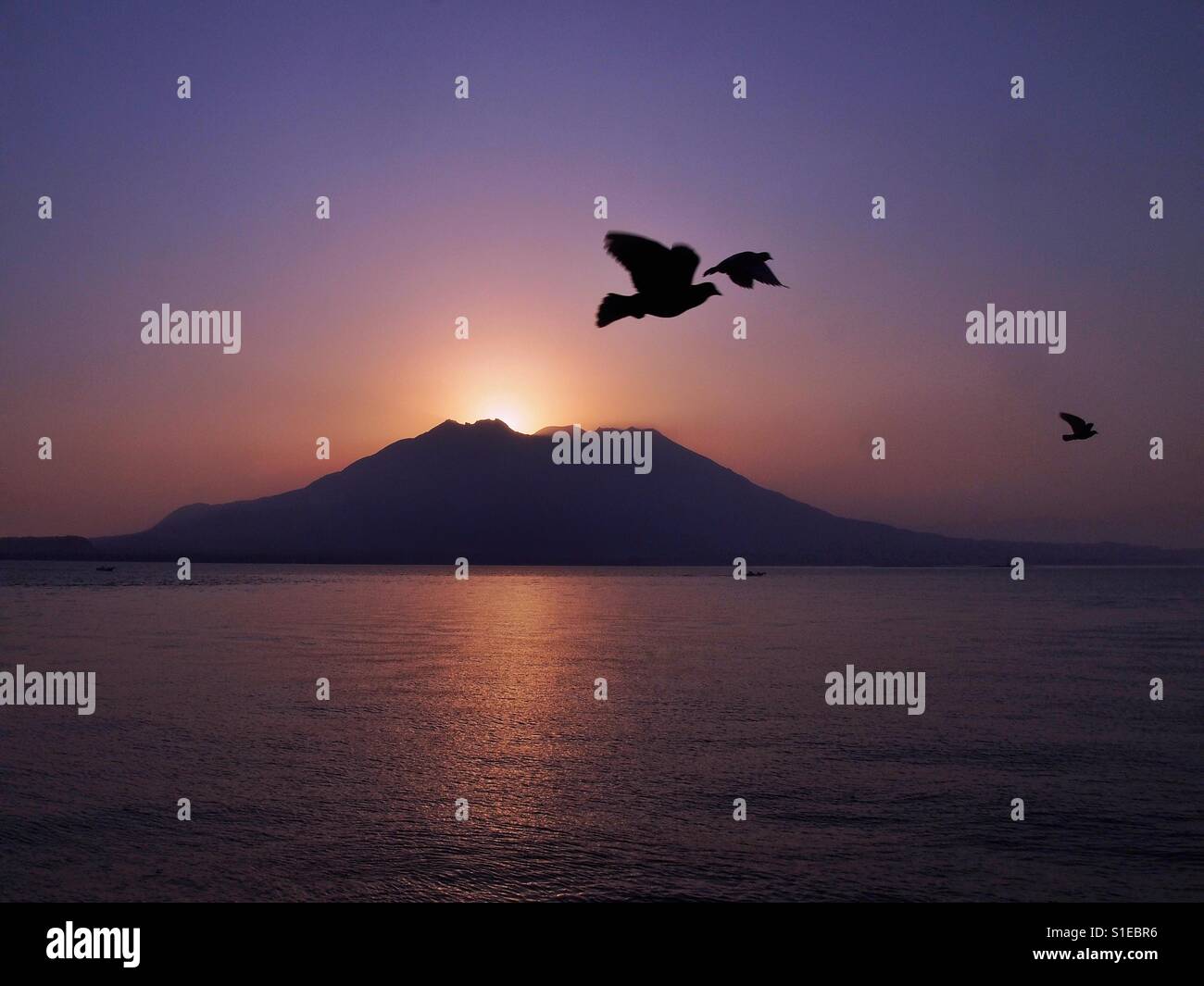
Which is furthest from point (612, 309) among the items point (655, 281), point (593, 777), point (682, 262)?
point (593, 777)

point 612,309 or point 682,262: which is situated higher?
point 682,262

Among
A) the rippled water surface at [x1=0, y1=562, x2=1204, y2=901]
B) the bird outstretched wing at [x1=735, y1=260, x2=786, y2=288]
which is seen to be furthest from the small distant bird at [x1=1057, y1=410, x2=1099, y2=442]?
the bird outstretched wing at [x1=735, y1=260, x2=786, y2=288]

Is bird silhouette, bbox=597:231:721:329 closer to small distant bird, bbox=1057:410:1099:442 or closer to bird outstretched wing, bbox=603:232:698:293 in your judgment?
bird outstretched wing, bbox=603:232:698:293

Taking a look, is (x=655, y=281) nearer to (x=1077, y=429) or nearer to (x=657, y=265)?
(x=657, y=265)

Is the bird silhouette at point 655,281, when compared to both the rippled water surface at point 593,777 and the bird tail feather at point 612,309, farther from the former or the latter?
the rippled water surface at point 593,777
